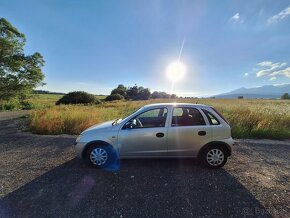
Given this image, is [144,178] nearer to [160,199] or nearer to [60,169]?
[160,199]

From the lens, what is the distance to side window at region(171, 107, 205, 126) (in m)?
4.55

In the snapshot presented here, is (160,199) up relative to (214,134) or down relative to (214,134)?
down

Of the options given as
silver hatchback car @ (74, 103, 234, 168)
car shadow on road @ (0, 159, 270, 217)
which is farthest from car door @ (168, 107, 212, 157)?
car shadow on road @ (0, 159, 270, 217)

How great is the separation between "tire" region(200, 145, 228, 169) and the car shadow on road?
16 cm

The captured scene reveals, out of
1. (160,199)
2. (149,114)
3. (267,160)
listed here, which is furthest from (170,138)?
(267,160)

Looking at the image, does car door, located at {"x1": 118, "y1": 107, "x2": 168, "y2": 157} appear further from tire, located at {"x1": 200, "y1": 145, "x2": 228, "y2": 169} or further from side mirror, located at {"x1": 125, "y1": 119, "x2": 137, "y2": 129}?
tire, located at {"x1": 200, "y1": 145, "x2": 228, "y2": 169}

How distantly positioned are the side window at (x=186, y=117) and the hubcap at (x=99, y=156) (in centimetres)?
181

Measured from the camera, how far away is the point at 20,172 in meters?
4.41

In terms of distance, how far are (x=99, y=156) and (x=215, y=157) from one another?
9.27 ft

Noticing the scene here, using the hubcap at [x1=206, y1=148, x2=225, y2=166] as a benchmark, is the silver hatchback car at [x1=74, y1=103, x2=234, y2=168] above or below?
above

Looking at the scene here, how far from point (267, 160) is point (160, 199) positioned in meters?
3.79

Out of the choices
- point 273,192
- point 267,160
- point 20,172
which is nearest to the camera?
point 273,192

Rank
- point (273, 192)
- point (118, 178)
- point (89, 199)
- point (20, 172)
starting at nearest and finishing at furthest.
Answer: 1. point (89, 199)
2. point (273, 192)
3. point (118, 178)
4. point (20, 172)

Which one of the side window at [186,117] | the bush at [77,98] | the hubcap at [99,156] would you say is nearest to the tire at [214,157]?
the side window at [186,117]
